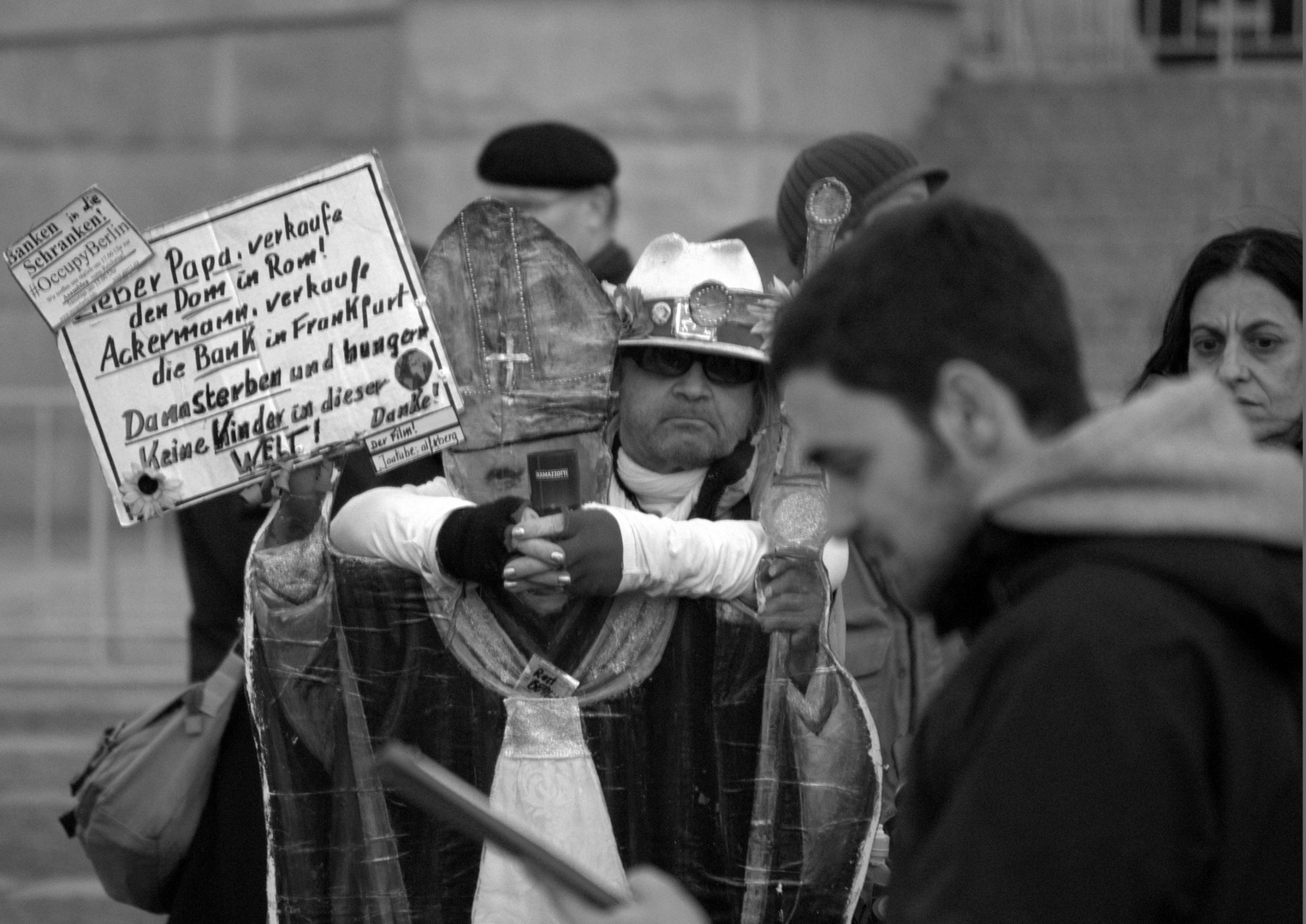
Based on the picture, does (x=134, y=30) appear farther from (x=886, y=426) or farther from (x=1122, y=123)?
(x=886, y=426)

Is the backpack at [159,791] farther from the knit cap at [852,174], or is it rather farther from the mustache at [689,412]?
the knit cap at [852,174]

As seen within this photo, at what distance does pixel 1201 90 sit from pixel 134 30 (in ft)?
19.3

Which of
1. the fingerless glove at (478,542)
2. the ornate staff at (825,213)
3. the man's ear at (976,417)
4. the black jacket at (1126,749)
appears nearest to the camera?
the black jacket at (1126,749)

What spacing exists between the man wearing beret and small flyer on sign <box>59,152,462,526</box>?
1.90 metres

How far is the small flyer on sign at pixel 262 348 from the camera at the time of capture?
10.5ft

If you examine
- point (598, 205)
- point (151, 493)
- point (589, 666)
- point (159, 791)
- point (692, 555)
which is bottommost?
point (159, 791)

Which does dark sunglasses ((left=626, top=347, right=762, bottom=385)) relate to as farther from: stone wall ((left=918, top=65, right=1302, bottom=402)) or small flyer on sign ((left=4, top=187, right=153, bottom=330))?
stone wall ((left=918, top=65, right=1302, bottom=402))

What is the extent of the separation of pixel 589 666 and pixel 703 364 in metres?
0.55

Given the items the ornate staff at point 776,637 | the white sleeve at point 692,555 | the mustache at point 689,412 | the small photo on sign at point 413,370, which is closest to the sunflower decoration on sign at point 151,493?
the small photo on sign at point 413,370

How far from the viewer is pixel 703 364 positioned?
3264mm

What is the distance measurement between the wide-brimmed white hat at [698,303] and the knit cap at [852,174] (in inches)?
31.1

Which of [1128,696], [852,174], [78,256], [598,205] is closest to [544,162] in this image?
[598,205]

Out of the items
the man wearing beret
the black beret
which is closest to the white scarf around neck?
the man wearing beret

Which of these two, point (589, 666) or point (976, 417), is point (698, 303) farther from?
point (976, 417)
